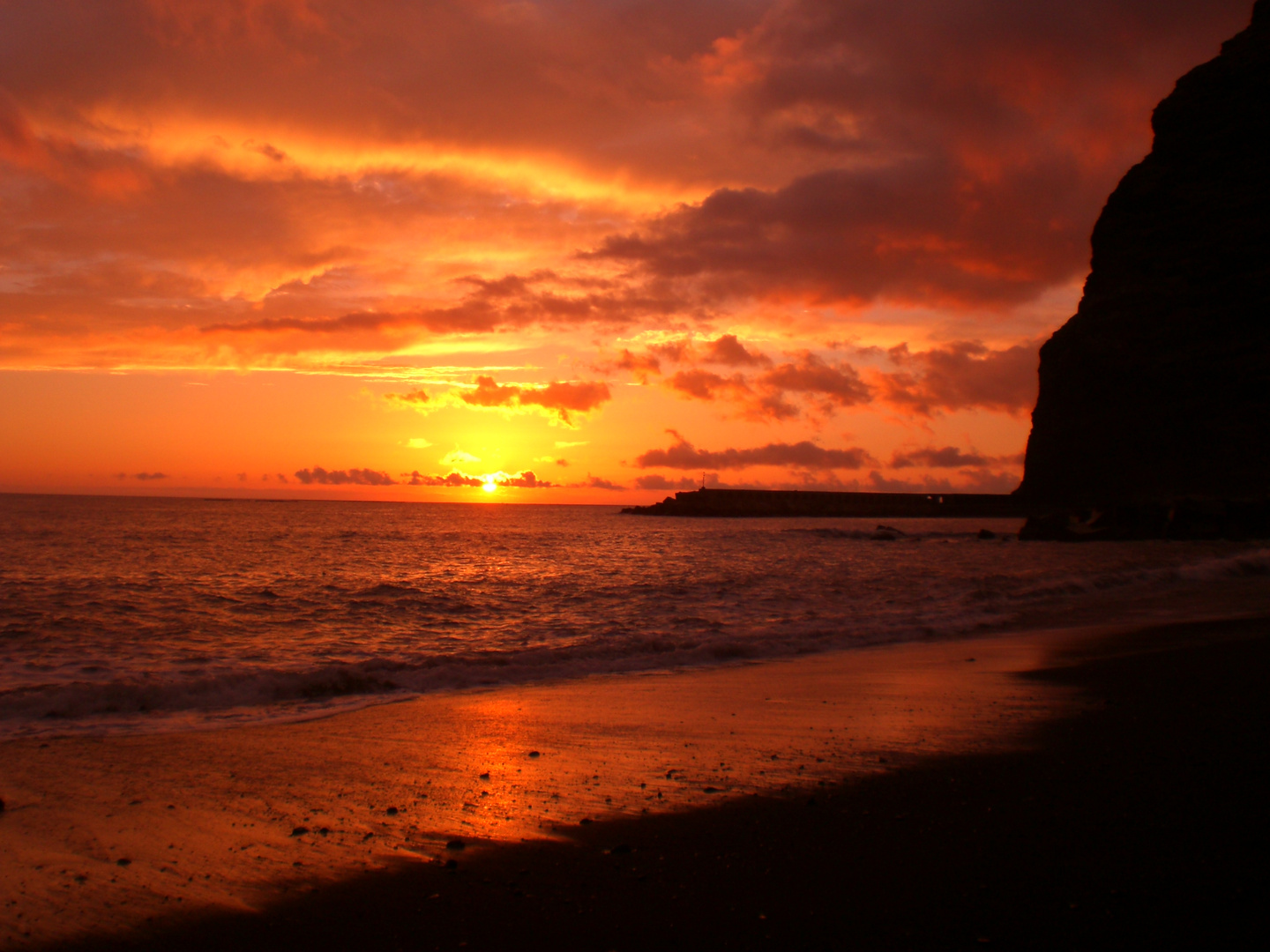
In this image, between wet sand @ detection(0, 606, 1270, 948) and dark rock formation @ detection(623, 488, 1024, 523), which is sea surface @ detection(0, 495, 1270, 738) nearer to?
wet sand @ detection(0, 606, 1270, 948)

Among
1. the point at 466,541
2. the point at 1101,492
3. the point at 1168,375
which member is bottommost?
the point at 466,541

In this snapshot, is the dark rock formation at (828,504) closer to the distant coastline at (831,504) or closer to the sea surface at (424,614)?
the distant coastline at (831,504)

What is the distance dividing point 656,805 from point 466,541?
5140 cm

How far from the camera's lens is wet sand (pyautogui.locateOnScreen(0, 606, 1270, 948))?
3789mm

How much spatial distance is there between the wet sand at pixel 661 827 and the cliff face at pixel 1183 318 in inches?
2896

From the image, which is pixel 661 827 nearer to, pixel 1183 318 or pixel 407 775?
pixel 407 775

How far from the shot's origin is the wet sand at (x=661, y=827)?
3.79 metres

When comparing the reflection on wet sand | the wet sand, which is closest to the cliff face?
the reflection on wet sand

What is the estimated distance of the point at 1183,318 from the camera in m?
71.4

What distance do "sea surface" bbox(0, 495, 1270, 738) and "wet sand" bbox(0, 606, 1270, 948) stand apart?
90.5 inches

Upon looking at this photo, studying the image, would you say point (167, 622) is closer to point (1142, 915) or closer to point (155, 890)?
point (155, 890)

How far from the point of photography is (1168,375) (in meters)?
71.1

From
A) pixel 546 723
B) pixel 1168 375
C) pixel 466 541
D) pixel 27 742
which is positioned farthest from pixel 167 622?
pixel 1168 375

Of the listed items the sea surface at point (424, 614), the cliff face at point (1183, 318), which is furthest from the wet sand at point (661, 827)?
the cliff face at point (1183, 318)
